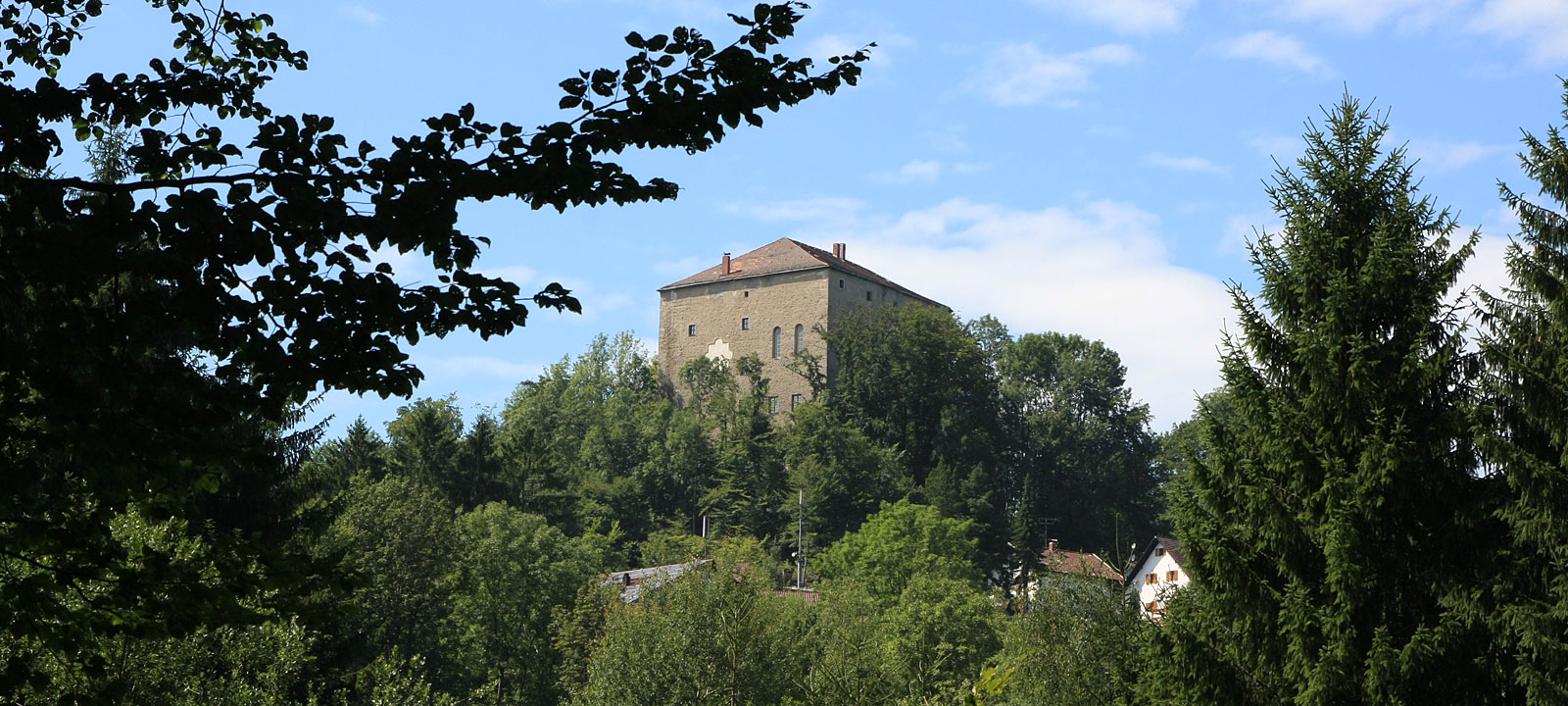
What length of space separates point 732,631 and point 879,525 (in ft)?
119

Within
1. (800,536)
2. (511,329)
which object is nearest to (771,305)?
(800,536)

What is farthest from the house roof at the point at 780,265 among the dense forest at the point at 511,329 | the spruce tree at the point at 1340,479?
the spruce tree at the point at 1340,479

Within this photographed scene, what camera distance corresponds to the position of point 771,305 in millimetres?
90375

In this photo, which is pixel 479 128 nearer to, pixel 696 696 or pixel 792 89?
pixel 792 89

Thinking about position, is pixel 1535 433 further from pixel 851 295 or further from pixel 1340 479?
pixel 851 295

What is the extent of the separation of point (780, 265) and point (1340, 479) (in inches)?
3046

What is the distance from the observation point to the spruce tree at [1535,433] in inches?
525

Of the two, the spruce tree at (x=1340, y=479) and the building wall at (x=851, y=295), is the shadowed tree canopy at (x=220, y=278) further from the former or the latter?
the building wall at (x=851, y=295)

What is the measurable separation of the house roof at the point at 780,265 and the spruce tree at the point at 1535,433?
242ft

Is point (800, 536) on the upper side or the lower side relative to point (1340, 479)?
upper

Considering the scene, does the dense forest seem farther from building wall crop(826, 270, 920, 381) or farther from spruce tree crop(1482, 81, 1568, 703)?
building wall crop(826, 270, 920, 381)

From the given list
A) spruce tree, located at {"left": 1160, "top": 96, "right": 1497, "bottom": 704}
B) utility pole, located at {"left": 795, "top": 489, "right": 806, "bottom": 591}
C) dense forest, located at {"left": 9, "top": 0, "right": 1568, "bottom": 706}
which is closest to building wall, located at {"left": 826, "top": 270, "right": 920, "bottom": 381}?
utility pole, located at {"left": 795, "top": 489, "right": 806, "bottom": 591}

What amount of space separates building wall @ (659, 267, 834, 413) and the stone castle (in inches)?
2.2

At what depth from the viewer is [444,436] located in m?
55.5
